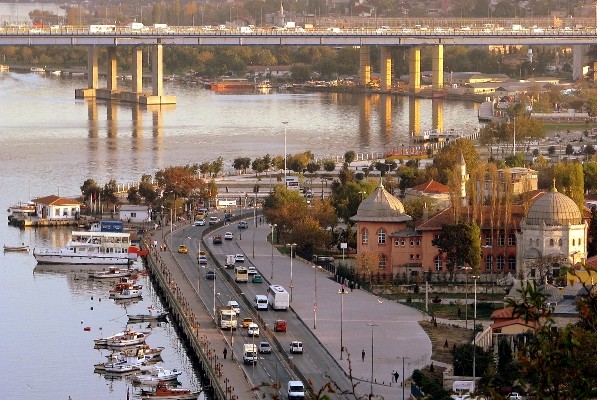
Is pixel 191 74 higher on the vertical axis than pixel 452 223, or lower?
higher

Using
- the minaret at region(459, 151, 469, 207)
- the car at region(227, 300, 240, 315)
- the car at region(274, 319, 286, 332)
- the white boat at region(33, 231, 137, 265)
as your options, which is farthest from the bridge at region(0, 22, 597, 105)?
the car at region(274, 319, 286, 332)

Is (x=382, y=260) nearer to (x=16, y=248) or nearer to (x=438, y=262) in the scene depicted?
(x=438, y=262)

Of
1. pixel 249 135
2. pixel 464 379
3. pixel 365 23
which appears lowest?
pixel 464 379

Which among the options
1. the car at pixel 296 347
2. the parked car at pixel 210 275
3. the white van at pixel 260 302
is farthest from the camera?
the parked car at pixel 210 275

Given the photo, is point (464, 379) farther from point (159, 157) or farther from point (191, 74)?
point (191, 74)

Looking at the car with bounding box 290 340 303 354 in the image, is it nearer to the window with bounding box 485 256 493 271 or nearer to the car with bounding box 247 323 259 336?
the car with bounding box 247 323 259 336

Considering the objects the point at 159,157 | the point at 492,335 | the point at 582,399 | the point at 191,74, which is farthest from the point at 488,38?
the point at 582,399

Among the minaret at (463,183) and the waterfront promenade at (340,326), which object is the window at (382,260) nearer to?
the waterfront promenade at (340,326)

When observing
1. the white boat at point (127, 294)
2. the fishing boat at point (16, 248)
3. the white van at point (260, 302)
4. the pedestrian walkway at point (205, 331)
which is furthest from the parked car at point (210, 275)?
the fishing boat at point (16, 248)

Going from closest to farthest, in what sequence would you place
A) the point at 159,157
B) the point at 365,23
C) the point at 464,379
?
the point at 464,379
the point at 159,157
the point at 365,23
